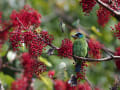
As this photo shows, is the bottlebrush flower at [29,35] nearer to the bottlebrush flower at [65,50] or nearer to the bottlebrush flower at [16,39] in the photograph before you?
the bottlebrush flower at [16,39]

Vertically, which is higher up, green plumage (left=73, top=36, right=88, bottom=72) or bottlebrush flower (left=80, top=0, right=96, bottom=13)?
bottlebrush flower (left=80, top=0, right=96, bottom=13)

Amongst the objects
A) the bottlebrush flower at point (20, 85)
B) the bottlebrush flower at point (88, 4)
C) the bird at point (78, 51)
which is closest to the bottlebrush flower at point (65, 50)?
the bird at point (78, 51)

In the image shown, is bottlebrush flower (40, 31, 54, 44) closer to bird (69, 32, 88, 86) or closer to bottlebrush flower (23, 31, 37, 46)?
bottlebrush flower (23, 31, 37, 46)

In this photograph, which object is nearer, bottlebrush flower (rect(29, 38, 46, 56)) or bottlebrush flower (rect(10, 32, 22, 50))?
bottlebrush flower (rect(29, 38, 46, 56))

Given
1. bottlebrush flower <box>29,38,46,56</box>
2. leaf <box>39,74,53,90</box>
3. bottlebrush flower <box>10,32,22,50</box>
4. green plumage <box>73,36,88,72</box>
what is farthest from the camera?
leaf <box>39,74,53,90</box>

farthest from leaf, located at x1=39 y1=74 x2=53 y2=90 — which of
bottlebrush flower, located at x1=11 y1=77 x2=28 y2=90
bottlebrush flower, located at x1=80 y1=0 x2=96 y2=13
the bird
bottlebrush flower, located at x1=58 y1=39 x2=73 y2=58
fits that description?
bottlebrush flower, located at x1=80 y1=0 x2=96 y2=13

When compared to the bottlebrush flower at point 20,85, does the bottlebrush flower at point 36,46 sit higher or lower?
higher

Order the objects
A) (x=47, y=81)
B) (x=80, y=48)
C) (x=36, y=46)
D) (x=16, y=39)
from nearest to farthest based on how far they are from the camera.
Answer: (x=36, y=46) → (x=16, y=39) → (x=80, y=48) → (x=47, y=81)

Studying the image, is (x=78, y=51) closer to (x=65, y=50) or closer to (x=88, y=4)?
(x=65, y=50)

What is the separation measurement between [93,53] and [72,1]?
274cm

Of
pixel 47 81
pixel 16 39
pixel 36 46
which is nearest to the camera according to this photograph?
pixel 36 46

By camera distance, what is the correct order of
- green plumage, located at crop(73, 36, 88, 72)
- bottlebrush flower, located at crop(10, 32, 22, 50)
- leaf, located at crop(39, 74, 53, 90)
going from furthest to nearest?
1. leaf, located at crop(39, 74, 53, 90)
2. green plumage, located at crop(73, 36, 88, 72)
3. bottlebrush flower, located at crop(10, 32, 22, 50)

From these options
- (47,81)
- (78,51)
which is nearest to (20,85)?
(47,81)

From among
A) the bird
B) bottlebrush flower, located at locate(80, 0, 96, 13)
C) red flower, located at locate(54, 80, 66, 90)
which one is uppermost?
bottlebrush flower, located at locate(80, 0, 96, 13)
